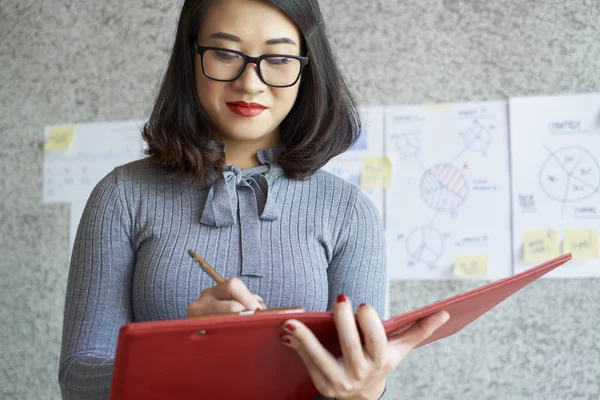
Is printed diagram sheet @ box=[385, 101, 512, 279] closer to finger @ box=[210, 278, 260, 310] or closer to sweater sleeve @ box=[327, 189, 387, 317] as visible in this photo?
sweater sleeve @ box=[327, 189, 387, 317]

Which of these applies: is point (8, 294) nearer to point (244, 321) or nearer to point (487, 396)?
point (487, 396)

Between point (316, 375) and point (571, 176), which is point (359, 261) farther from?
point (571, 176)

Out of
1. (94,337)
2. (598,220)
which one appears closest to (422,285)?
(598,220)

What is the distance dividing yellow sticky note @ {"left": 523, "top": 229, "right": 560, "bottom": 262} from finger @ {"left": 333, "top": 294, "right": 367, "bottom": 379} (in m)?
1.31

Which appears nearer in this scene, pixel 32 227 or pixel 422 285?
pixel 422 285

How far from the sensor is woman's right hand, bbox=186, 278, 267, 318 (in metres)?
0.71

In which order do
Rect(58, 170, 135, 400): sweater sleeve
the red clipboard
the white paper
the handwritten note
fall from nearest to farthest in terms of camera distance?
the red clipboard < Rect(58, 170, 135, 400): sweater sleeve < the handwritten note < the white paper

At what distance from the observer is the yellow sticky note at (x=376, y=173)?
194 cm

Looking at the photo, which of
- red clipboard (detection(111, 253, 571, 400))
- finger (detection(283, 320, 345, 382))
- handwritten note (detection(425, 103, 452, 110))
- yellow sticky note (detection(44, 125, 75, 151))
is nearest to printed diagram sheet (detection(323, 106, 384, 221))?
handwritten note (detection(425, 103, 452, 110))

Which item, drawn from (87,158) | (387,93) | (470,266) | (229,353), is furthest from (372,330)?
(87,158)

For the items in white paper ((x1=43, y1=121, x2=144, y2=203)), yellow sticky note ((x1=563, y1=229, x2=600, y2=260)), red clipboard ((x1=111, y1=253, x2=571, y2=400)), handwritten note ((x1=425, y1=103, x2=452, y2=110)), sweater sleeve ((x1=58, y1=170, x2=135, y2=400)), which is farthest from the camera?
white paper ((x1=43, y1=121, x2=144, y2=203))

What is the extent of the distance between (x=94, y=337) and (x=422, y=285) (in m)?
1.18

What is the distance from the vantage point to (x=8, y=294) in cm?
212

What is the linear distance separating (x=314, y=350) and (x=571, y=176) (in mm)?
1418
